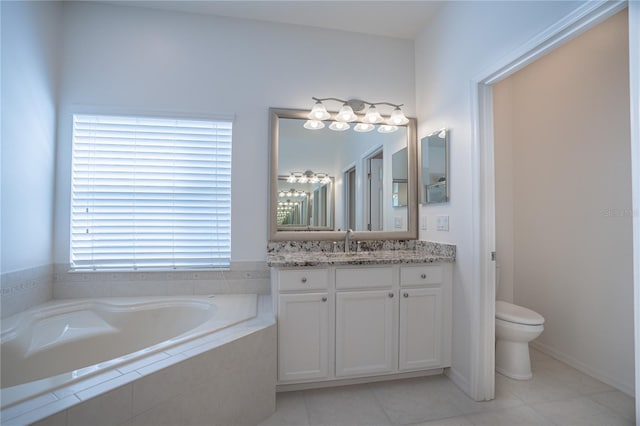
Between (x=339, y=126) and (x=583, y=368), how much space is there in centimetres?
256

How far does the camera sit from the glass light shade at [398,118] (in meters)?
2.41

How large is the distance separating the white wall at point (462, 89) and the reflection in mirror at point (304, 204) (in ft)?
2.73

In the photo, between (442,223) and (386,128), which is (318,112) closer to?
(386,128)

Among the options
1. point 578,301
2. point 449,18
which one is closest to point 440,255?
point 578,301

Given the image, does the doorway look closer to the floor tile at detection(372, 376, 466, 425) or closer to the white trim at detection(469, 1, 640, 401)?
the white trim at detection(469, 1, 640, 401)

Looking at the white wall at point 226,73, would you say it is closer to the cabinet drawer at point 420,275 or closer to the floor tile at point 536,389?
the cabinet drawer at point 420,275

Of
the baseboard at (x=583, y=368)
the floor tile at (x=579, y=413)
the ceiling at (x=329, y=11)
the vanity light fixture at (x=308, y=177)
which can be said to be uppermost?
the ceiling at (x=329, y=11)

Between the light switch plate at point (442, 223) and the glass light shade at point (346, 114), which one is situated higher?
the glass light shade at point (346, 114)

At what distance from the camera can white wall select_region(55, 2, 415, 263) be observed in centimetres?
208

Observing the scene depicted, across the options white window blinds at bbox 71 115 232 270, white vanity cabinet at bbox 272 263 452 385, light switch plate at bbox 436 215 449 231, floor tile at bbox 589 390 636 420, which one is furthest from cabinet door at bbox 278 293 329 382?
floor tile at bbox 589 390 636 420

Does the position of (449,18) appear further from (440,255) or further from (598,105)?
(440,255)

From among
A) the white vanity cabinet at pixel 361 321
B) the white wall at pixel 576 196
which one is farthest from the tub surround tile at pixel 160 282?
the white wall at pixel 576 196

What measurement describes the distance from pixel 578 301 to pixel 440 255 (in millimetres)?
1131

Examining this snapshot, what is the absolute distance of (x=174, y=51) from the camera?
7.20 feet
